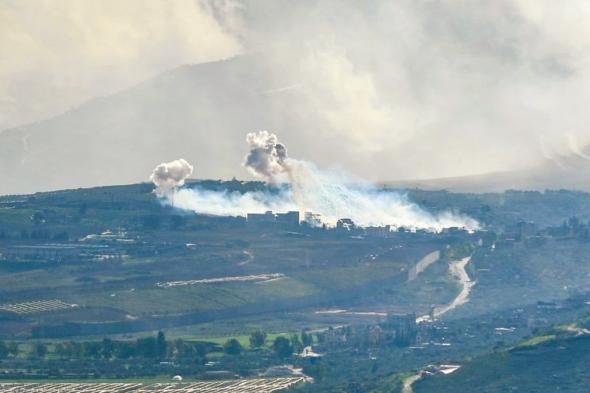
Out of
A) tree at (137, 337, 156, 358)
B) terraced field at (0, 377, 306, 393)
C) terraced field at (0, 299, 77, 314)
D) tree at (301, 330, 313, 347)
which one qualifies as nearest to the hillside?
terraced field at (0, 377, 306, 393)

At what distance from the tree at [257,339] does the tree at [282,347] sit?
110 cm

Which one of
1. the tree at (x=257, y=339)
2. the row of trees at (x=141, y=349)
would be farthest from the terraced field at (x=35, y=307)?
the tree at (x=257, y=339)

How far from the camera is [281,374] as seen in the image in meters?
152

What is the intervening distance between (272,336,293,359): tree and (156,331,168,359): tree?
7.26 meters

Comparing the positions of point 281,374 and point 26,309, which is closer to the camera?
point 281,374

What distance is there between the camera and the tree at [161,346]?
161 m

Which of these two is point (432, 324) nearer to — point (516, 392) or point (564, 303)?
point (564, 303)

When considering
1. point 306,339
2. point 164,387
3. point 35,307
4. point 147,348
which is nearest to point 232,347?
point 147,348

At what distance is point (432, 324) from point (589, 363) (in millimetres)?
43798

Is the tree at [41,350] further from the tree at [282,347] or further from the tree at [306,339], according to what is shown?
the tree at [306,339]

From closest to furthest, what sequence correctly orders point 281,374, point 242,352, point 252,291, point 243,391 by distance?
point 243,391, point 281,374, point 242,352, point 252,291

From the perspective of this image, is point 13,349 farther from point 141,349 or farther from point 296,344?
point 296,344

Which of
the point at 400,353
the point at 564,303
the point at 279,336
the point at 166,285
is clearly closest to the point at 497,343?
the point at 400,353

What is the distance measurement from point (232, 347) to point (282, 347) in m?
3.27
